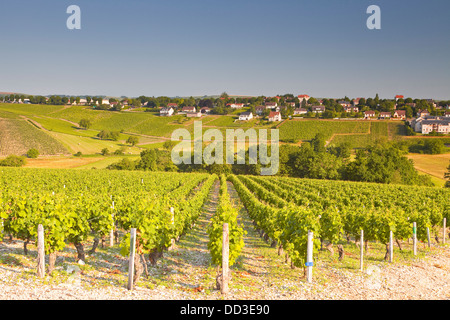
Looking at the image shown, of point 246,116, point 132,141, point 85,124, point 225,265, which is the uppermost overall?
point 246,116

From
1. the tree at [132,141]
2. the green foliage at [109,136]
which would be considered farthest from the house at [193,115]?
the tree at [132,141]

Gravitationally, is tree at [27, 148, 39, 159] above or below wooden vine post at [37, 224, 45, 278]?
below

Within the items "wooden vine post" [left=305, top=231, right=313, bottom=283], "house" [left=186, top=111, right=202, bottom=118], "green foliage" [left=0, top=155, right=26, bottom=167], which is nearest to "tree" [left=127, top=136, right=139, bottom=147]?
"green foliage" [left=0, top=155, right=26, bottom=167]

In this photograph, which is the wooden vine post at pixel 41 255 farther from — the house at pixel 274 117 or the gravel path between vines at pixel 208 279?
the house at pixel 274 117

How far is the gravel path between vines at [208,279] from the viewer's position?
718cm

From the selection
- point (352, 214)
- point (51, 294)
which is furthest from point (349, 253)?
point (51, 294)

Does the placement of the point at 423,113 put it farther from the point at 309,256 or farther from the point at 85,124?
the point at 309,256

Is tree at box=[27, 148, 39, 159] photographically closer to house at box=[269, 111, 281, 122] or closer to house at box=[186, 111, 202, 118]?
house at box=[186, 111, 202, 118]

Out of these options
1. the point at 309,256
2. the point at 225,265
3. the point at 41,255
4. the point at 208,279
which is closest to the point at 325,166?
the point at 309,256

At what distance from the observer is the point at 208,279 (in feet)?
28.0

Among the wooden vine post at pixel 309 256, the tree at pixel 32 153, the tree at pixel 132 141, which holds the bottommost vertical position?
the tree at pixel 32 153

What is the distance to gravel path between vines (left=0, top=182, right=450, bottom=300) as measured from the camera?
718 centimetres

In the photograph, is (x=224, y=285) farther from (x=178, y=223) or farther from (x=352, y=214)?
(x=352, y=214)

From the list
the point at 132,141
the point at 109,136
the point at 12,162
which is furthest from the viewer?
the point at 109,136
